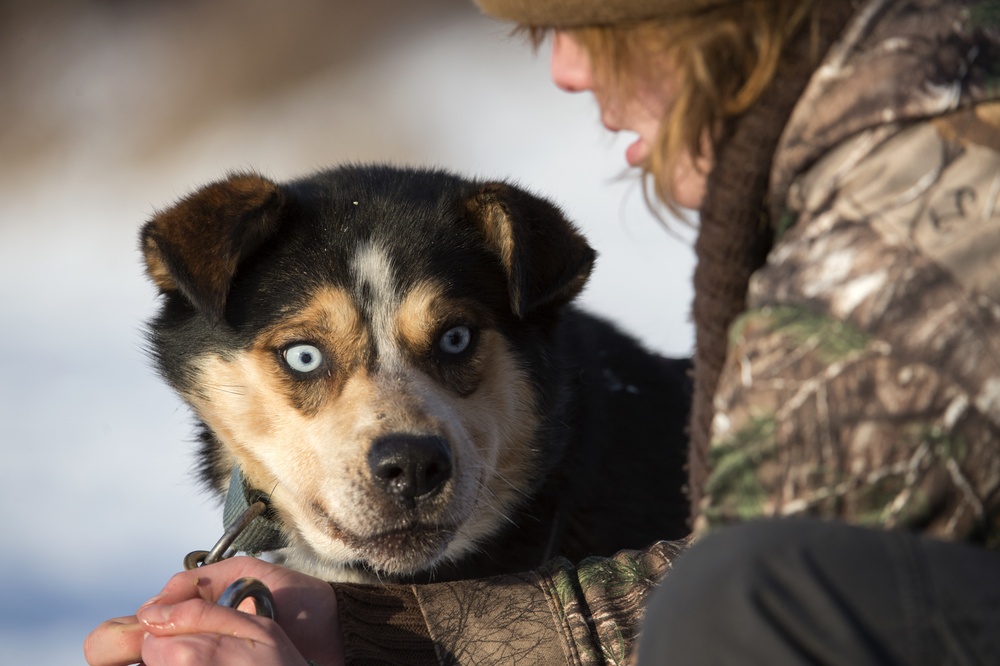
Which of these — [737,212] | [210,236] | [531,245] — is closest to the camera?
[737,212]

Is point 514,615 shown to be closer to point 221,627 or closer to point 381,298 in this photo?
point 221,627

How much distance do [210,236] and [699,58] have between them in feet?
3.97

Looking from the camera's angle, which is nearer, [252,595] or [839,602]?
Answer: [839,602]

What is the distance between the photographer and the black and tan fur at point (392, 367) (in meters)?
2.13

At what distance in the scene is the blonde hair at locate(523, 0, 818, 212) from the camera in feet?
4.30

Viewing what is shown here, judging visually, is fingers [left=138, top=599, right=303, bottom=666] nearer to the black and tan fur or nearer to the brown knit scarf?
the black and tan fur

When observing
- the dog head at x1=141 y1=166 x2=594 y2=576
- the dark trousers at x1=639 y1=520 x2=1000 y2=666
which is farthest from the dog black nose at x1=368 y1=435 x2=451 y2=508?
the dark trousers at x1=639 y1=520 x2=1000 y2=666

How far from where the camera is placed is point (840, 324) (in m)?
1.10

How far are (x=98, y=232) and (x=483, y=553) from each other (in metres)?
3.80

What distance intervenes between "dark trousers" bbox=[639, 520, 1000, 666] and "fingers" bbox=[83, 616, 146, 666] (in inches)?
39.3

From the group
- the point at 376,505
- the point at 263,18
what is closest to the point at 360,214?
the point at 376,505

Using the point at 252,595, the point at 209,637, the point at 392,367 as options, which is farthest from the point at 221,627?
the point at 392,367

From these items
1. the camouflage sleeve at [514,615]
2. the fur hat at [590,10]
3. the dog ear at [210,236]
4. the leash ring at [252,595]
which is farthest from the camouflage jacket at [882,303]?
the dog ear at [210,236]

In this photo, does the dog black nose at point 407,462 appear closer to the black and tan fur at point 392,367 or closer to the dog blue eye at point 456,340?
the black and tan fur at point 392,367
